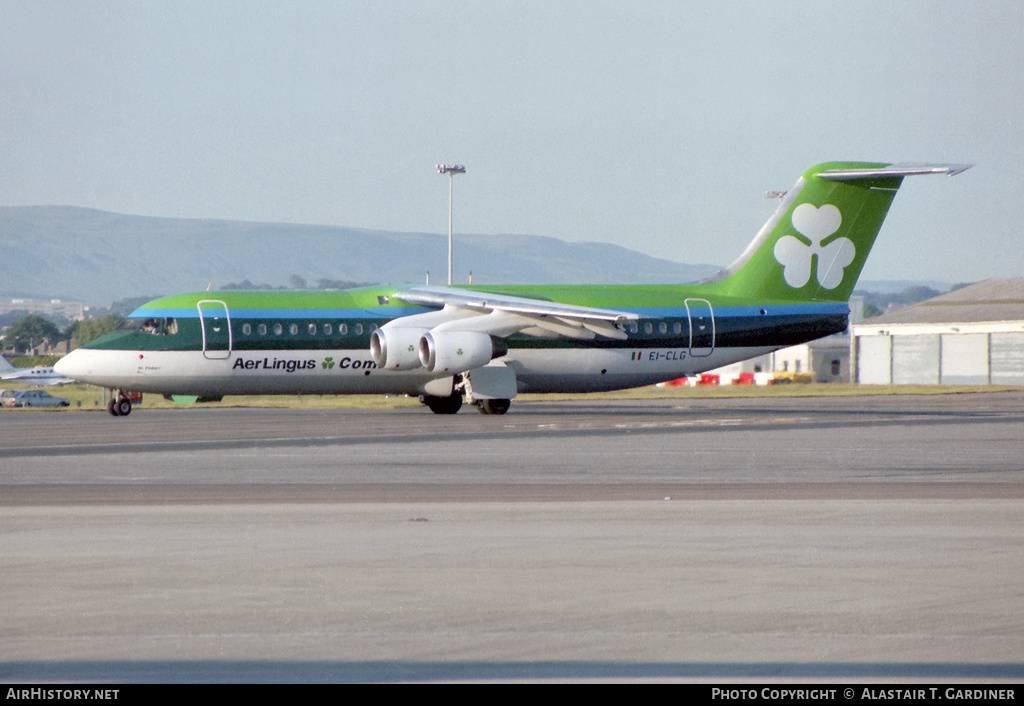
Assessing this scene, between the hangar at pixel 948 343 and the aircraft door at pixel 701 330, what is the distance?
138ft

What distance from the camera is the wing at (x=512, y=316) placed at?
41281 millimetres

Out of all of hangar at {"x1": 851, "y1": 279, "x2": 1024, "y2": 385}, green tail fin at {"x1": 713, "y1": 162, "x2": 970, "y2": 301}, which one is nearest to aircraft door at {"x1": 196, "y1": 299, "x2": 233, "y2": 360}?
green tail fin at {"x1": 713, "y1": 162, "x2": 970, "y2": 301}

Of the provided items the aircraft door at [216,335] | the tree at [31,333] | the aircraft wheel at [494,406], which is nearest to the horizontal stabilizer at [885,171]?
the aircraft wheel at [494,406]

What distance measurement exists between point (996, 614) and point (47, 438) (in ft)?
85.2

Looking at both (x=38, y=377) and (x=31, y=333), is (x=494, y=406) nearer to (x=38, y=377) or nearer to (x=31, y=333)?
(x=31, y=333)

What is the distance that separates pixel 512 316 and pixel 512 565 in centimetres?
3083

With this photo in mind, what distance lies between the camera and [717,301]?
44.6 meters

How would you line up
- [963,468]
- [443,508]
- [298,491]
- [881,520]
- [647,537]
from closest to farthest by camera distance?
[647,537] < [881,520] < [443,508] < [298,491] < [963,468]

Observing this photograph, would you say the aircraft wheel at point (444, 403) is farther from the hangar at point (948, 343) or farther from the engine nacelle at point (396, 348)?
the hangar at point (948, 343)

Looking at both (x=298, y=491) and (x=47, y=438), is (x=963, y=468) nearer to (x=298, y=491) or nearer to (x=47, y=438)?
(x=298, y=491)

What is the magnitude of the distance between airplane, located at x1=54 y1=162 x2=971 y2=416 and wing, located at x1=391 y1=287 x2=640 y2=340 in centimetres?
5

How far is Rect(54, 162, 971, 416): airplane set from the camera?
40625 millimetres

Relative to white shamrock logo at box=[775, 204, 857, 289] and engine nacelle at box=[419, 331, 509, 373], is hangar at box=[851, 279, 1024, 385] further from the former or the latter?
engine nacelle at box=[419, 331, 509, 373]
